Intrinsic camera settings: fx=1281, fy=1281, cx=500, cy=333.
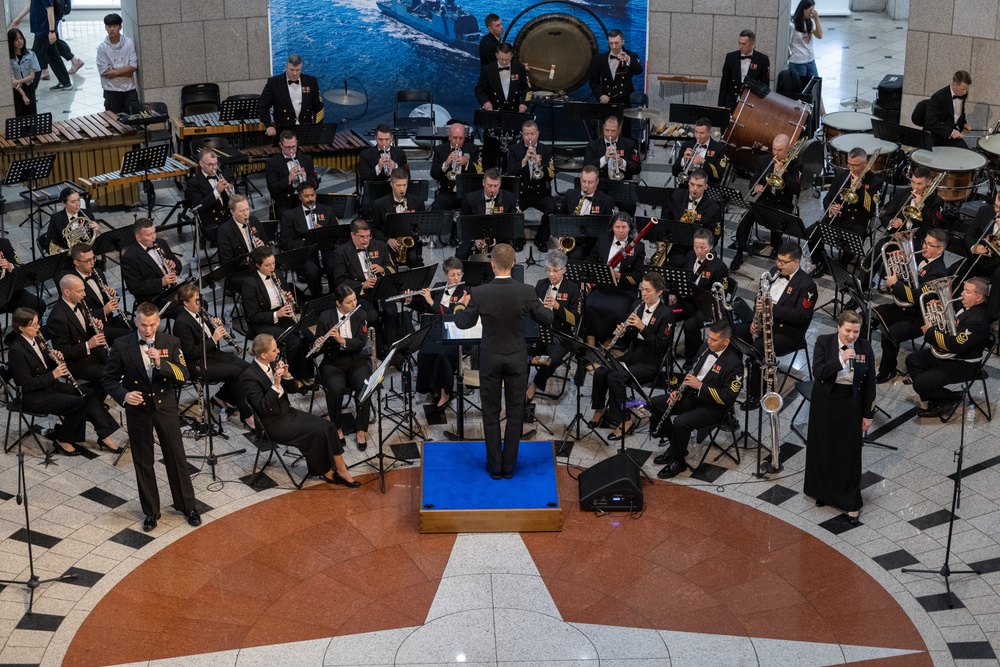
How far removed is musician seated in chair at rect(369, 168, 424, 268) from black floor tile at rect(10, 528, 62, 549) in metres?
4.95

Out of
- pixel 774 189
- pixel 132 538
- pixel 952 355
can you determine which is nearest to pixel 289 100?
pixel 774 189

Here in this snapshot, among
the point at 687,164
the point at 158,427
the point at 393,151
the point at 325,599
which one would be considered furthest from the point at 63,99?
the point at 325,599

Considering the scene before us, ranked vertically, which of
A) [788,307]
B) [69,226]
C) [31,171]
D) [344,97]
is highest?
[344,97]

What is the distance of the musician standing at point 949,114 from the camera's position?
15027mm

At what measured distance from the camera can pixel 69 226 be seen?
1282 cm

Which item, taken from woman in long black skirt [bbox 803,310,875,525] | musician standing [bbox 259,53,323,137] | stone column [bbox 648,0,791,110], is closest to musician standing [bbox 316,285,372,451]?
woman in long black skirt [bbox 803,310,875,525]

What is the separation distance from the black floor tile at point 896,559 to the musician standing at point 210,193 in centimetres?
795

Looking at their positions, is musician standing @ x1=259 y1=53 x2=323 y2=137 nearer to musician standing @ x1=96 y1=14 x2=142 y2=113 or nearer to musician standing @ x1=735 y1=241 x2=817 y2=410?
musician standing @ x1=96 y1=14 x2=142 y2=113

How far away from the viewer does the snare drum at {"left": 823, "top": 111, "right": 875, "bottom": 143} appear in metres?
15.4

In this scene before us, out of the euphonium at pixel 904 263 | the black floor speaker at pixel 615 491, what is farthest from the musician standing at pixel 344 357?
the euphonium at pixel 904 263

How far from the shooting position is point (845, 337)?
31.8 feet

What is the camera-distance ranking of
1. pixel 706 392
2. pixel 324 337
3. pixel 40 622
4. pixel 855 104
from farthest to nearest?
pixel 855 104 < pixel 324 337 < pixel 706 392 < pixel 40 622

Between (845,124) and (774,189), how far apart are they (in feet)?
6.74

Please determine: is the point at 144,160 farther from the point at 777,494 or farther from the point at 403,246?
the point at 777,494
